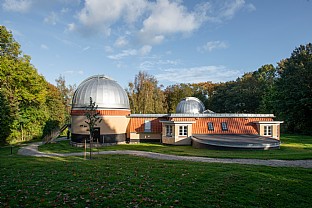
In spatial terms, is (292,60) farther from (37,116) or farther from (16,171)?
(37,116)

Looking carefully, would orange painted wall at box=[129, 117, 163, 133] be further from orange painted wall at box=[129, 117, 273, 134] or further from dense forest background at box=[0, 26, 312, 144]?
dense forest background at box=[0, 26, 312, 144]

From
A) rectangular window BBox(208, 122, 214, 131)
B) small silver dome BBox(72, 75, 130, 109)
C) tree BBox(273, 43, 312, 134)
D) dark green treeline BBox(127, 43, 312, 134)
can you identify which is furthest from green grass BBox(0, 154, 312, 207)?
tree BBox(273, 43, 312, 134)

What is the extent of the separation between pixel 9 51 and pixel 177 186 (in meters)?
29.7

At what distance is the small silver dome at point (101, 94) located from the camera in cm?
2492

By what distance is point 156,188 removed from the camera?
7.50 meters

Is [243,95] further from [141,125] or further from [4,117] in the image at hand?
[4,117]

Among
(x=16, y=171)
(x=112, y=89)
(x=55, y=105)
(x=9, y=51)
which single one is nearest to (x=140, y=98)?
(x=112, y=89)

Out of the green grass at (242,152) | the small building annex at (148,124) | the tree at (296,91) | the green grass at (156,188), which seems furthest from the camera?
the small building annex at (148,124)

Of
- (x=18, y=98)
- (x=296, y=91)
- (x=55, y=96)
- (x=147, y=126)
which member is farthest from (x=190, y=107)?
(x=55, y=96)

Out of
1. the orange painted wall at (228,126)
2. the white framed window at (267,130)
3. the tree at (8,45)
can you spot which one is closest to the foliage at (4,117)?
the tree at (8,45)

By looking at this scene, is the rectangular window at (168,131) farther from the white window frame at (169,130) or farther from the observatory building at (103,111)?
the observatory building at (103,111)

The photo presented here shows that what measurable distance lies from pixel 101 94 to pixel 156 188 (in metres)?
Answer: 19.4

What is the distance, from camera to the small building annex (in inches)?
951

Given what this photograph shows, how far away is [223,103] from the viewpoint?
55.9 metres
